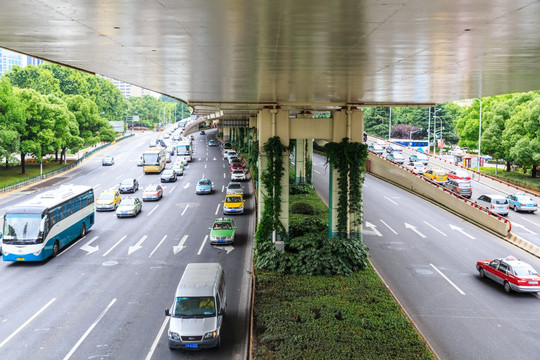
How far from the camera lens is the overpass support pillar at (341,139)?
84.2ft

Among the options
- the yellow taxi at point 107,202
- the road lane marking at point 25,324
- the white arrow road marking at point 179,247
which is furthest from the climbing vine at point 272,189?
the yellow taxi at point 107,202

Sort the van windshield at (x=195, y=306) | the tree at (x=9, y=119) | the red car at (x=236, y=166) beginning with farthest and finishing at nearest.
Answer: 1. the red car at (x=236, y=166)
2. the tree at (x=9, y=119)
3. the van windshield at (x=195, y=306)

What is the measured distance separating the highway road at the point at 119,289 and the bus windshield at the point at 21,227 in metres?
1.49

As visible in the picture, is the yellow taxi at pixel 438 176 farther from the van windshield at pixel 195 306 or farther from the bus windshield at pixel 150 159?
the van windshield at pixel 195 306

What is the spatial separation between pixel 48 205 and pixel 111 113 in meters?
96.6

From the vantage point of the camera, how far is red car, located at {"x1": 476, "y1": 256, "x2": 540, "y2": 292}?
19.9 metres

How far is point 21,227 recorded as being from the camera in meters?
23.2

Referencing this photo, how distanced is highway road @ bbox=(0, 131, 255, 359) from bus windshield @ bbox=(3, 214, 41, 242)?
1488mm

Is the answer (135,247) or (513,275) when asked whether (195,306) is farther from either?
(513,275)

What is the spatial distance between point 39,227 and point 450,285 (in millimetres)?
20502

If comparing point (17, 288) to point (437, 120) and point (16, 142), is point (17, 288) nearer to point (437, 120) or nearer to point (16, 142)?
point (16, 142)

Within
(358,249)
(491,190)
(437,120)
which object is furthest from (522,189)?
(437,120)

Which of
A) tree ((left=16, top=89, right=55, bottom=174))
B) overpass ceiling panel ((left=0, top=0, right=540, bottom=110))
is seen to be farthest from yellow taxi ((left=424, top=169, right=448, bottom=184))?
tree ((left=16, top=89, right=55, bottom=174))

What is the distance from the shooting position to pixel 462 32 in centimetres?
953
